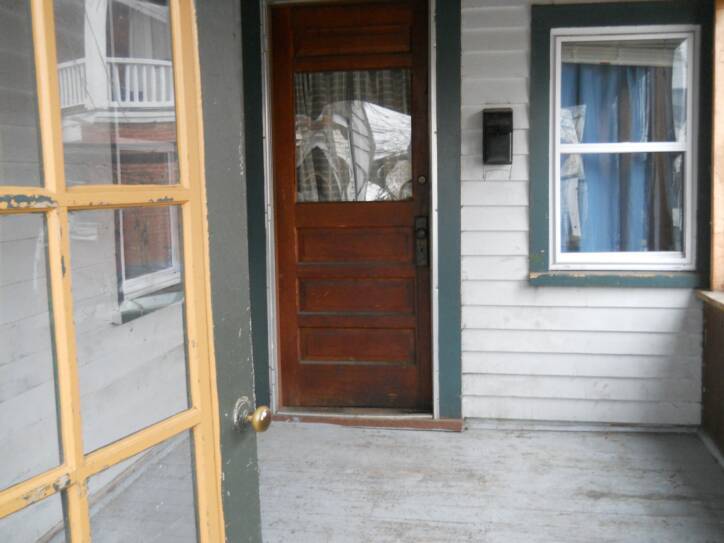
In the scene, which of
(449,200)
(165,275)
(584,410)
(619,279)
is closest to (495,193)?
(449,200)

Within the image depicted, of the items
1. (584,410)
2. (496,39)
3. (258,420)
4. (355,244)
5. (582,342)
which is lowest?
(584,410)

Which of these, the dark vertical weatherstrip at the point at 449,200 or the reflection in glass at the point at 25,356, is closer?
the reflection in glass at the point at 25,356

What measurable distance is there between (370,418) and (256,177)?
139 cm

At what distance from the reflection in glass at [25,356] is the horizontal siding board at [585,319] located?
2790 mm

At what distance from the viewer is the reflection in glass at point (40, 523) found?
3.75 ft

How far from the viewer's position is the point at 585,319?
13.4 ft

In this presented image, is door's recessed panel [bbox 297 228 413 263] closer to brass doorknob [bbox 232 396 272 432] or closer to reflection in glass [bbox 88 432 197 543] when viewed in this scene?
brass doorknob [bbox 232 396 272 432]

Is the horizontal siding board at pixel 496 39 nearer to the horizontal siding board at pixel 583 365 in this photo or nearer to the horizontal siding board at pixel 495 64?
the horizontal siding board at pixel 495 64

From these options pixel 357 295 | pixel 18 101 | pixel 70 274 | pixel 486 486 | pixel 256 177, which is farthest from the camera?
pixel 357 295

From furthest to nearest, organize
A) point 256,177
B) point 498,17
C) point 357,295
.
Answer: point 357,295 → point 256,177 → point 498,17

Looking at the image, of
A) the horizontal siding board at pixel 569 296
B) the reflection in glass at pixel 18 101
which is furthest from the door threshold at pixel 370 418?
the reflection in glass at pixel 18 101

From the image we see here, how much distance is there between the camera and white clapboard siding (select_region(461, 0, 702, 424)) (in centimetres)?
402

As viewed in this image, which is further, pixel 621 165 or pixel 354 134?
pixel 354 134

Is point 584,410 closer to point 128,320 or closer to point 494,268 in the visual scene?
point 494,268
